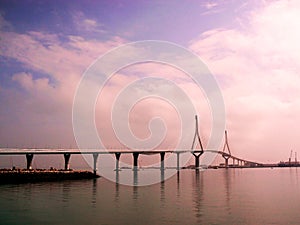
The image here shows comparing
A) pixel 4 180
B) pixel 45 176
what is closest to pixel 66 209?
pixel 4 180

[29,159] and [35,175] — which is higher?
[29,159]

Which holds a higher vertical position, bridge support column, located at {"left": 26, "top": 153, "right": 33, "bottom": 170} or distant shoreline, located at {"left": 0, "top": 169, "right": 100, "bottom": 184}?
bridge support column, located at {"left": 26, "top": 153, "right": 33, "bottom": 170}

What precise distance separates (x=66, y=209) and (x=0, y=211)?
694 cm

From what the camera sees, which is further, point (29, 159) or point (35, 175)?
point (29, 159)

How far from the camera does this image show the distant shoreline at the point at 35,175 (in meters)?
93.4

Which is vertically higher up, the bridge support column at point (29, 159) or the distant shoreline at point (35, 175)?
the bridge support column at point (29, 159)

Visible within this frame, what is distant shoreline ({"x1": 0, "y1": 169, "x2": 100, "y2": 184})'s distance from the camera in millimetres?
93438

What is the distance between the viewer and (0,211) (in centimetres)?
3784

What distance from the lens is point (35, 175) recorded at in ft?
330

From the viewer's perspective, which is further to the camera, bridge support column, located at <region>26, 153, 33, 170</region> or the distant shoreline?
bridge support column, located at <region>26, 153, 33, 170</region>

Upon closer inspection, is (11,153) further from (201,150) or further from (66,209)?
(201,150)

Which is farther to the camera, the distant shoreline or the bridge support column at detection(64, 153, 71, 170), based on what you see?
the bridge support column at detection(64, 153, 71, 170)

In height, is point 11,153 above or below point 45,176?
above

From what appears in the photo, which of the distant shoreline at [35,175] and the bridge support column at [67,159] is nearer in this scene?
the distant shoreline at [35,175]
